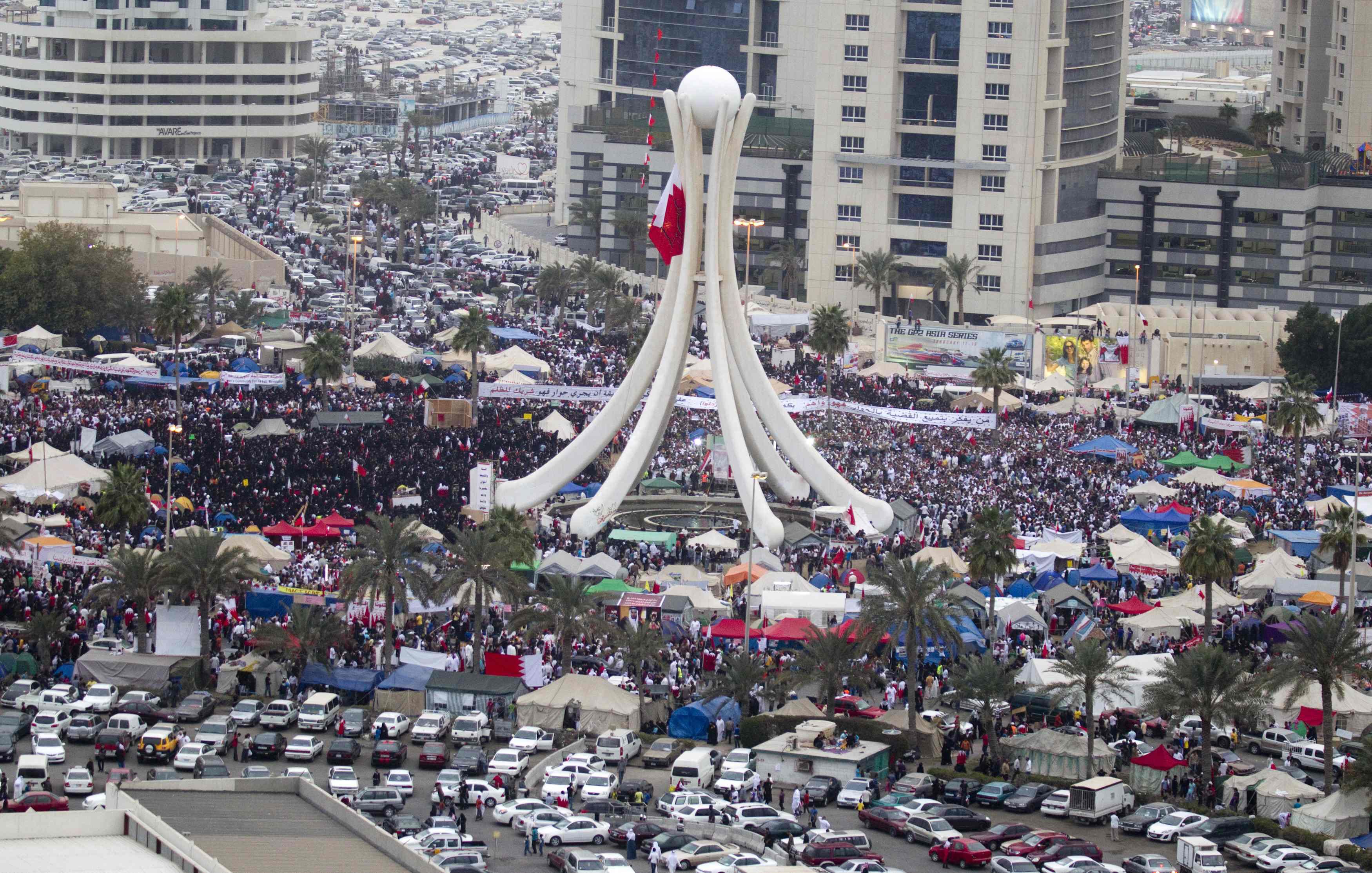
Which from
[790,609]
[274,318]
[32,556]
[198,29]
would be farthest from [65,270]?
[198,29]

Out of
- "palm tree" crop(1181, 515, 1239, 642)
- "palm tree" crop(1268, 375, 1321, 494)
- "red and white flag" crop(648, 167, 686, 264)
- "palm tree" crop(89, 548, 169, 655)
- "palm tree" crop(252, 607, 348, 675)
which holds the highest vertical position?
"red and white flag" crop(648, 167, 686, 264)

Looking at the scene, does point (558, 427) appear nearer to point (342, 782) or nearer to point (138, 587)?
point (138, 587)

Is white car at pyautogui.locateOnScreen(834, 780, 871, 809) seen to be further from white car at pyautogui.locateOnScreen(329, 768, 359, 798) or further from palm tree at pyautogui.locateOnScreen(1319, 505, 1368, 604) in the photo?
palm tree at pyautogui.locateOnScreen(1319, 505, 1368, 604)

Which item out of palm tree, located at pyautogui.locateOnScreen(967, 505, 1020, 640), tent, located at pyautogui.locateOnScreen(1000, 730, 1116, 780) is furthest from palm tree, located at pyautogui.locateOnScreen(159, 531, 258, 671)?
tent, located at pyautogui.locateOnScreen(1000, 730, 1116, 780)

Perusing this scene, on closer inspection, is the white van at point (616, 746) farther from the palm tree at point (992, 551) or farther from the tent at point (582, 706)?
the palm tree at point (992, 551)

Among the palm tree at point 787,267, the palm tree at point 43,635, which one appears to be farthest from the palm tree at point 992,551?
the palm tree at point 787,267

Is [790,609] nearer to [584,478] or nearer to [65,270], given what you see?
[584,478]
